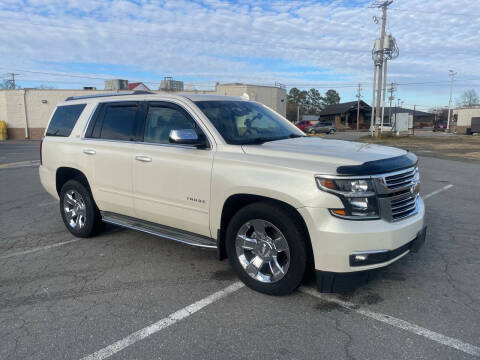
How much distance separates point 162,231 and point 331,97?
119 metres

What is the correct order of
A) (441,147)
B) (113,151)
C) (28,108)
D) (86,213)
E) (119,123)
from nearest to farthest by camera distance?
(113,151)
(119,123)
(86,213)
(441,147)
(28,108)

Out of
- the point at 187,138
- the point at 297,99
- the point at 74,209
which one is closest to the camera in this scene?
the point at 187,138

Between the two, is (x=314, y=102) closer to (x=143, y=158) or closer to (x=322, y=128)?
(x=322, y=128)

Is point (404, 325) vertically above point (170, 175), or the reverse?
point (170, 175)

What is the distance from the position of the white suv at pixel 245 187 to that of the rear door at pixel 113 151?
16mm

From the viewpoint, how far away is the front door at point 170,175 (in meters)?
4.00

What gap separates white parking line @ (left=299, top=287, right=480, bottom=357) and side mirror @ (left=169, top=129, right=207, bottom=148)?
1.80 m

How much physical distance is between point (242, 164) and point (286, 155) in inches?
17.1

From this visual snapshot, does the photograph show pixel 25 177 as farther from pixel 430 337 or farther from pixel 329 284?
pixel 430 337

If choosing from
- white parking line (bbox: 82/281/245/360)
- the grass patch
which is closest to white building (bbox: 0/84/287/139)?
the grass patch

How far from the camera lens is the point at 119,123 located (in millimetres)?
4941

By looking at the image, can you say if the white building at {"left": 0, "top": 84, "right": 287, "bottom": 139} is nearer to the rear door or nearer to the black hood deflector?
the rear door

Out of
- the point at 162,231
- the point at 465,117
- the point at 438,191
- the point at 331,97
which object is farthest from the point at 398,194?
the point at 331,97

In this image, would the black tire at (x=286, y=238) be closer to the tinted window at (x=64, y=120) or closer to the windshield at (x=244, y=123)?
the windshield at (x=244, y=123)
